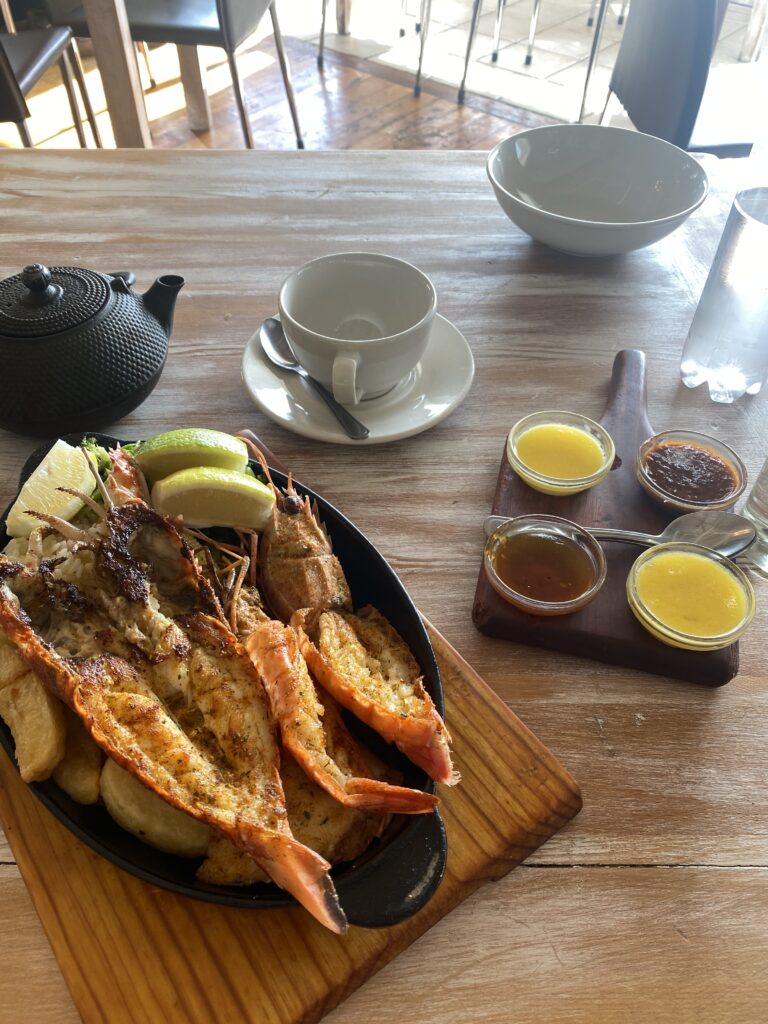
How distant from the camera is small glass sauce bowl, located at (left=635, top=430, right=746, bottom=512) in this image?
3.29 ft

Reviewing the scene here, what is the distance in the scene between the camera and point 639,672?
2.87ft

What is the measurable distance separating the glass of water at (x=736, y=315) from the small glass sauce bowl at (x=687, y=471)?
0.55ft

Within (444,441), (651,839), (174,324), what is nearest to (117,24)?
(174,324)

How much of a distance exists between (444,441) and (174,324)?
1.77 feet

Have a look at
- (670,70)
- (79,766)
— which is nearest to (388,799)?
(79,766)

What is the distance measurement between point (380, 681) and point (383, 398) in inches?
21.3

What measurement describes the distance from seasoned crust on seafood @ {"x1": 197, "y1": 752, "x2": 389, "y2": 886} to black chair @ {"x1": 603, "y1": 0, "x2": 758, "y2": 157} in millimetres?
1976

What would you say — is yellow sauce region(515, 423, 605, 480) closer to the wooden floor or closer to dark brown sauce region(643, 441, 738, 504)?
dark brown sauce region(643, 441, 738, 504)

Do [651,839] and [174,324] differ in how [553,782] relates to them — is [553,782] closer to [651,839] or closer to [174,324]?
[651,839]

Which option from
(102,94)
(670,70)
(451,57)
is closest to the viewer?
(670,70)

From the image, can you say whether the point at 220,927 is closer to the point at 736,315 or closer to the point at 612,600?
the point at 612,600

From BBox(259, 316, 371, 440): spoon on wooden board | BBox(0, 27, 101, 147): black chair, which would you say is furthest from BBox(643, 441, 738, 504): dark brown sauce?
BBox(0, 27, 101, 147): black chair

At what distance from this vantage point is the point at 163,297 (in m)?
1.14

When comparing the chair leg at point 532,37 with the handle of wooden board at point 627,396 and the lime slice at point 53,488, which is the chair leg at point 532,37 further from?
the lime slice at point 53,488
